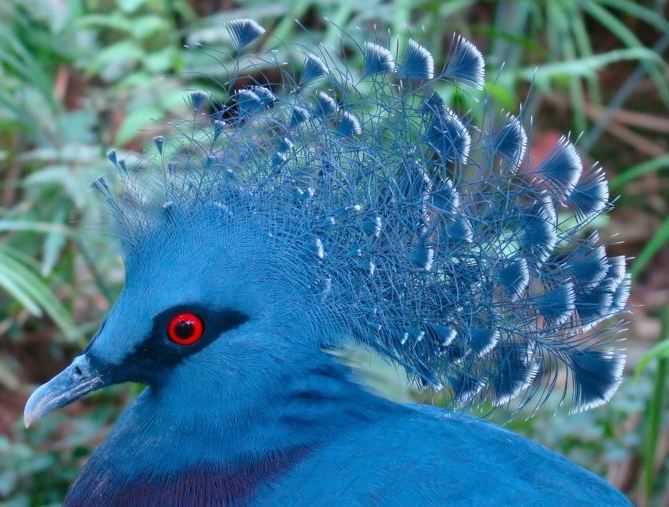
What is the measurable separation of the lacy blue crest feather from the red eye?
15cm

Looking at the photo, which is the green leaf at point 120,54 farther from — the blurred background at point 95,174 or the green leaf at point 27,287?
the green leaf at point 27,287

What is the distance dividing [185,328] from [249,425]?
0.71 feet

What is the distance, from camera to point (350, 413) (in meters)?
2.06

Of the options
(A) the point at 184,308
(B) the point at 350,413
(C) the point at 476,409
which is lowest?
(C) the point at 476,409

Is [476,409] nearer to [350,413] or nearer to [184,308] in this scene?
[350,413]

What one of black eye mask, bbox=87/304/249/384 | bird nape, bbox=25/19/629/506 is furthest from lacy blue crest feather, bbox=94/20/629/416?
black eye mask, bbox=87/304/249/384

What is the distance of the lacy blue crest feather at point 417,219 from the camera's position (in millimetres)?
2020

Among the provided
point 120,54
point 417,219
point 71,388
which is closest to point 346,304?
point 417,219

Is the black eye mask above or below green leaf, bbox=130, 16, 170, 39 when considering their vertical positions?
below

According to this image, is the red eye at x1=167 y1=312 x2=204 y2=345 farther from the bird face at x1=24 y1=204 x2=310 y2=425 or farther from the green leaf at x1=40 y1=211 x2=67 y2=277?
the green leaf at x1=40 y1=211 x2=67 y2=277

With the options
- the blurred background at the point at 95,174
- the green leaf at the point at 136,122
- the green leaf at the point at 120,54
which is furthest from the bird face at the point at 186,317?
the green leaf at the point at 120,54

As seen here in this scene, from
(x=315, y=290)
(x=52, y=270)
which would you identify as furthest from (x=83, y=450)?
(x=315, y=290)

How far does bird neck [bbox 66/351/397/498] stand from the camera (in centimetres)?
200

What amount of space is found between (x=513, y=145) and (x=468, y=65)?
0.59 feet
